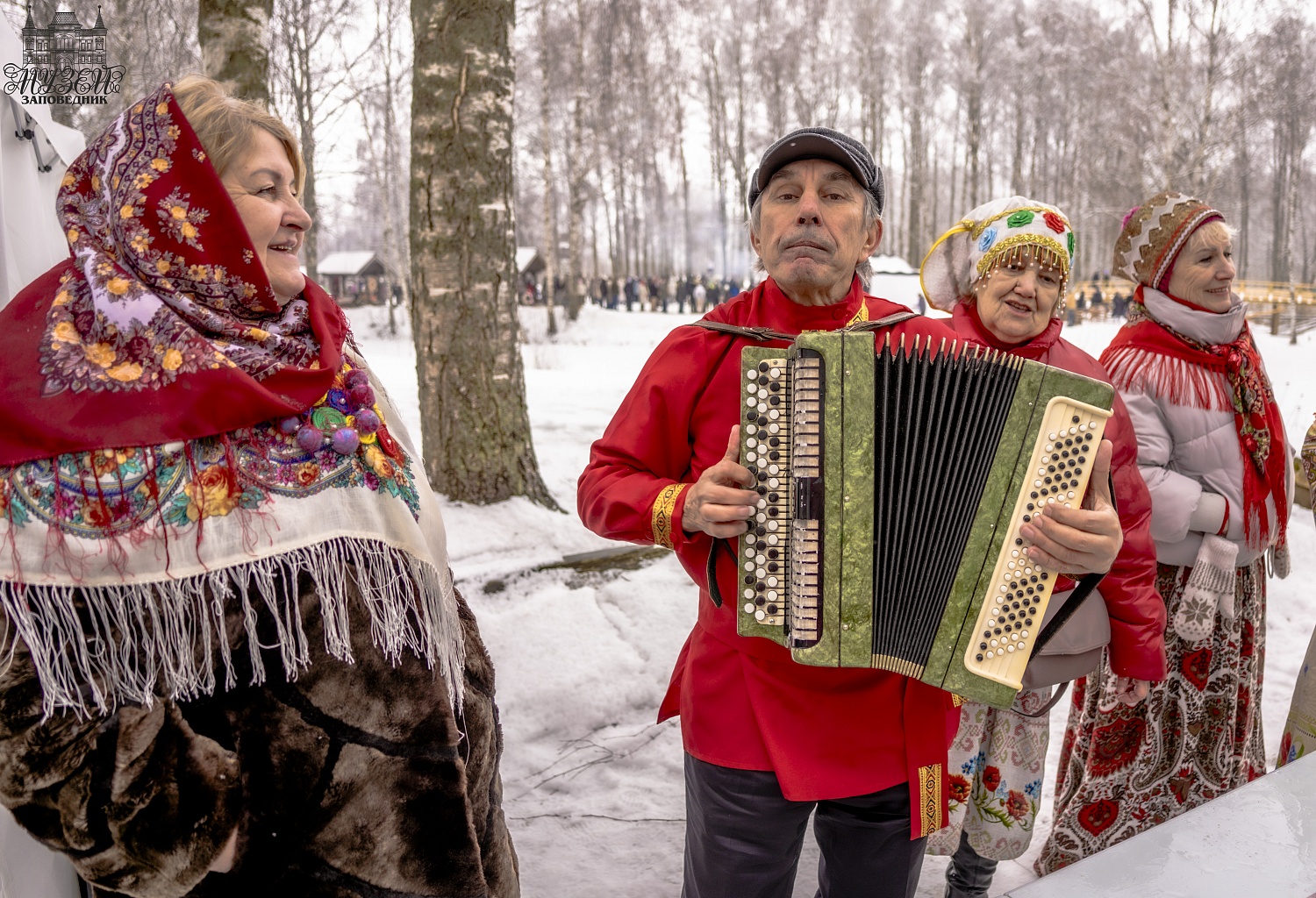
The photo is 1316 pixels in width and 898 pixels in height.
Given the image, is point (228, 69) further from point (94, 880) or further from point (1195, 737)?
point (1195, 737)

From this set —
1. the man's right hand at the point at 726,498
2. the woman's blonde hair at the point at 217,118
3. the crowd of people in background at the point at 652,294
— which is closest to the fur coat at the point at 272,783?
the man's right hand at the point at 726,498

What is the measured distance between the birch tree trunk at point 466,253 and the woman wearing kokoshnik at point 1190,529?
304 cm

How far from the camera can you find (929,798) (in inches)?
62.6

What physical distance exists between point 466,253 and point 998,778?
3.50m

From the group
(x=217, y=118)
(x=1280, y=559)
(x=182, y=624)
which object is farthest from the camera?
(x=1280, y=559)

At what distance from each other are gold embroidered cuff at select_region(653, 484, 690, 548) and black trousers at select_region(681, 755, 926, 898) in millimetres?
490

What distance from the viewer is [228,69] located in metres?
3.93

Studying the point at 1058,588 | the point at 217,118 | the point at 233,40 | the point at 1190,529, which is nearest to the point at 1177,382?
the point at 1190,529

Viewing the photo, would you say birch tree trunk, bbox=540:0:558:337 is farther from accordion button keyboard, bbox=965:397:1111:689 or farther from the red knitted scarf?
accordion button keyboard, bbox=965:397:1111:689

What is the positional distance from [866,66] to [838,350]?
2424 centimetres

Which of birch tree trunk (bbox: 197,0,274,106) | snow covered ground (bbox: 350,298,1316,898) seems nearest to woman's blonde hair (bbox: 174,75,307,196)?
snow covered ground (bbox: 350,298,1316,898)

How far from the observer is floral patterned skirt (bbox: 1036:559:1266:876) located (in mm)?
2572

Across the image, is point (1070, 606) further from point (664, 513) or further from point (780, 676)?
point (664, 513)

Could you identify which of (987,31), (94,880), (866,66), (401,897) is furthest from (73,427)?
(987,31)
